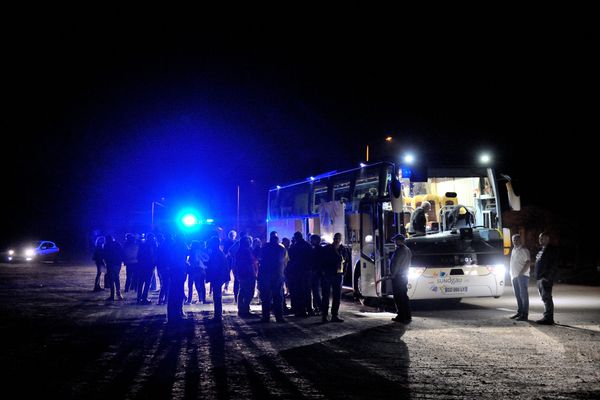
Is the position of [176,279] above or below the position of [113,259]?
below

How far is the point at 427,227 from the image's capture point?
1455cm

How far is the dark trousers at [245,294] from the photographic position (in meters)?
13.1

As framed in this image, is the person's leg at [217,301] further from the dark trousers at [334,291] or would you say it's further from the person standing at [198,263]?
the dark trousers at [334,291]

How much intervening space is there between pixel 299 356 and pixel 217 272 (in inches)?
187

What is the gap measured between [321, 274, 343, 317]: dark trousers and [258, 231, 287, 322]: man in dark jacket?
0.92m

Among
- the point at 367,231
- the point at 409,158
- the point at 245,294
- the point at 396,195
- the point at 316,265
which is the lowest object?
the point at 245,294

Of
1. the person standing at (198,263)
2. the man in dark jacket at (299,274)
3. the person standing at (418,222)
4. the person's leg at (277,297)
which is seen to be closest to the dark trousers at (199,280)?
the person standing at (198,263)

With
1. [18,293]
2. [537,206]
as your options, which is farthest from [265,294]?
[537,206]

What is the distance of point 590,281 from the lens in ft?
79.5

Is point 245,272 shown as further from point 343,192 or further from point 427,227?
point 343,192

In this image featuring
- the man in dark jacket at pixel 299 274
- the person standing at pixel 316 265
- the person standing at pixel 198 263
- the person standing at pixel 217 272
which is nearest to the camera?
the person standing at pixel 217 272

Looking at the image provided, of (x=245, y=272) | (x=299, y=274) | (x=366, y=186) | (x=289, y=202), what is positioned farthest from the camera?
(x=289, y=202)

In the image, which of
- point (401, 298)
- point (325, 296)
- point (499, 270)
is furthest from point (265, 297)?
point (499, 270)

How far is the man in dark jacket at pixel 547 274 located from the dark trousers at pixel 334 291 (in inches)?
161
